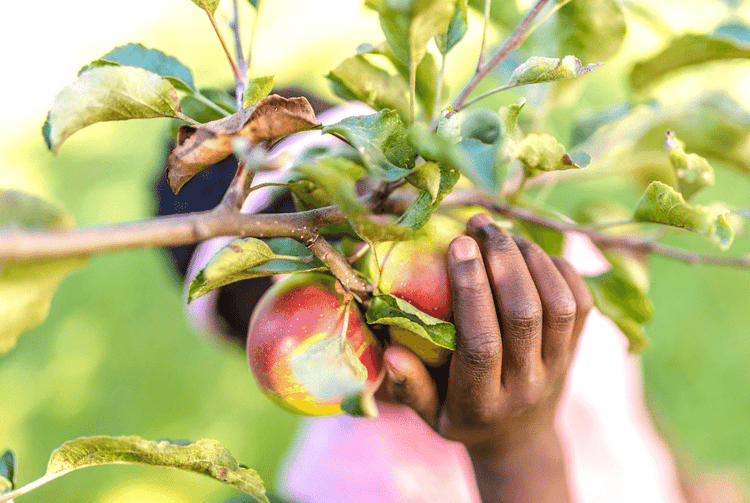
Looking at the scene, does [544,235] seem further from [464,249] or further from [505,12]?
[505,12]

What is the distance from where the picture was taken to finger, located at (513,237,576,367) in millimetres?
690

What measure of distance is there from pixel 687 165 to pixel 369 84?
38 centimetres

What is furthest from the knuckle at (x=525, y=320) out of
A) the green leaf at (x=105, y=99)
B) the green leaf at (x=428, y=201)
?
the green leaf at (x=105, y=99)

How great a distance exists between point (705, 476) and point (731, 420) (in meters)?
0.27

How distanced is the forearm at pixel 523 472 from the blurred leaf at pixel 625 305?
0.25 meters

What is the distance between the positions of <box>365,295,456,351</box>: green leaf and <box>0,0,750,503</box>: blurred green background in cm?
143

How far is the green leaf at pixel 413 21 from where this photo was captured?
474 mm

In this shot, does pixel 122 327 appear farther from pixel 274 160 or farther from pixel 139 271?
pixel 274 160

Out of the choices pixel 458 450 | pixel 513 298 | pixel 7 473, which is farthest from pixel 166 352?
pixel 513 298

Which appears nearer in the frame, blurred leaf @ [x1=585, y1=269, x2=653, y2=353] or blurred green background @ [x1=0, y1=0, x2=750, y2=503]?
blurred leaf @ [x1=585, y1=269, x2=653, y2=353]

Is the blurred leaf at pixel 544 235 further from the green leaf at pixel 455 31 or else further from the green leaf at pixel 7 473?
the green leaf at pixel 7 473

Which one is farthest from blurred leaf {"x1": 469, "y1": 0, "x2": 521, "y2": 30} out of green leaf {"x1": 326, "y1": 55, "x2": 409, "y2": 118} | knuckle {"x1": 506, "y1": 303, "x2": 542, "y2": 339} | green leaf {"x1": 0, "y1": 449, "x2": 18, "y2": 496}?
green leaf {"x1": 0, "y1": 449, "x2": 18, "y2": 496}

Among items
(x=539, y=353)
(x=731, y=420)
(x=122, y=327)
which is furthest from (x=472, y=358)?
(x=122, y=327)

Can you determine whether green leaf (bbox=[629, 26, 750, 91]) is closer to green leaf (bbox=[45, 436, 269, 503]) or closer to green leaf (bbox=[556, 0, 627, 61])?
green leaf (bbox=[556, 0, 627, 61])
